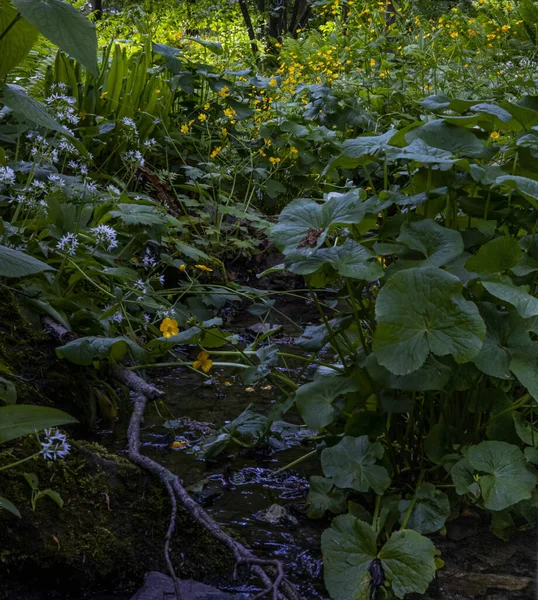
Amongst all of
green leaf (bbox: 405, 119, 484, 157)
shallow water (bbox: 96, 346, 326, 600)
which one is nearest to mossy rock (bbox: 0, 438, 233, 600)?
shallow water (bbox: 96, 346, 326, 600)

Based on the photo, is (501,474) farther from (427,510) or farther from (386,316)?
(386,316)

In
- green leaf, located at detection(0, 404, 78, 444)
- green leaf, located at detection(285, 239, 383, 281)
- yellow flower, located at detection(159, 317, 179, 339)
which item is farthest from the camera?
yellow flower, located at detection(159, 317, 179, 339)

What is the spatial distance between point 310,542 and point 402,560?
1.11 ft

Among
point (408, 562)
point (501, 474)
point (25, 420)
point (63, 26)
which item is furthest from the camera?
point (501, 474)

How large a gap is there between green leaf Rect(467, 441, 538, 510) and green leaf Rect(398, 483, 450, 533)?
13cm

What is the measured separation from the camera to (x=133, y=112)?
3.68 m

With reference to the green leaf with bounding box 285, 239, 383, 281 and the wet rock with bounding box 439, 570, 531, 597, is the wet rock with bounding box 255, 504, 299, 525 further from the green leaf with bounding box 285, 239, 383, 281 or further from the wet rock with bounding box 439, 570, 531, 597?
the green leaf with bounding box 285, 239, 383, 281

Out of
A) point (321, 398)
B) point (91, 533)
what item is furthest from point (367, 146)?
point (91, 533)

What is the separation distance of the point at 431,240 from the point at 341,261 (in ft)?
0.70

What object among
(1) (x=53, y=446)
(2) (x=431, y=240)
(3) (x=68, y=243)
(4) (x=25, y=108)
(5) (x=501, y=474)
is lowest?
(5) (x=501, y=474)

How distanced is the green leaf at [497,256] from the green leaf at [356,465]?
0.46m

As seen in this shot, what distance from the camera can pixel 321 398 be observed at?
5.28 ft

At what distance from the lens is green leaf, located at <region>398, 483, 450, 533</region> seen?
1469 millimetres

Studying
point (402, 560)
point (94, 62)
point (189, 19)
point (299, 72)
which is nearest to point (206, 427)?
point (402, 560)
